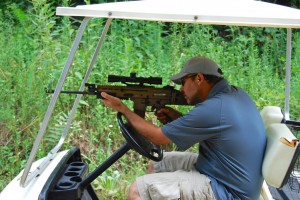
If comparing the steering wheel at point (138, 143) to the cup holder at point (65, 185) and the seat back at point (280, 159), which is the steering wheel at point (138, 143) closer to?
the cup holder at point (65, 185)

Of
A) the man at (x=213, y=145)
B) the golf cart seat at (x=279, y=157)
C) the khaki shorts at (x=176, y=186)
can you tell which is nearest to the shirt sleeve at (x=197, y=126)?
the man at (x=213, y=145)

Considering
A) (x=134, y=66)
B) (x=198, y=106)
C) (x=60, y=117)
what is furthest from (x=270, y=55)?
(x=198, y=106)

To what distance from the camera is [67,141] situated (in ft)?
19.2

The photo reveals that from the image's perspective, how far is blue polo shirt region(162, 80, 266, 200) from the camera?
3.03m

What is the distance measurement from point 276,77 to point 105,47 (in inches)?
96.8

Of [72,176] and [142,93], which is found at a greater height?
[142,93]

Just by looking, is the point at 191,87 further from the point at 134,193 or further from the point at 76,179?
the point at 76,179

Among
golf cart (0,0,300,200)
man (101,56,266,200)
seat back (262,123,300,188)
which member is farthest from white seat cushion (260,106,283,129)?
seat back (262,123,300,188)

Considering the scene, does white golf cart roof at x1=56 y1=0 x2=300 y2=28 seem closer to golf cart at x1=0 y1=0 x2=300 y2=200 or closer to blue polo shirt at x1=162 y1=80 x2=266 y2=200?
golf cart at x1=0 y1=0 x2=300 y2=200

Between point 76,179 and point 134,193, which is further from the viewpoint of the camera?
point 76,179

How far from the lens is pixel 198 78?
129 inches

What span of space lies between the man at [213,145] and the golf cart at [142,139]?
4.6 inches

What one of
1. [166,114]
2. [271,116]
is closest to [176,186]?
[166,114]

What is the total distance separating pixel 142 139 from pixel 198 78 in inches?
21.5
